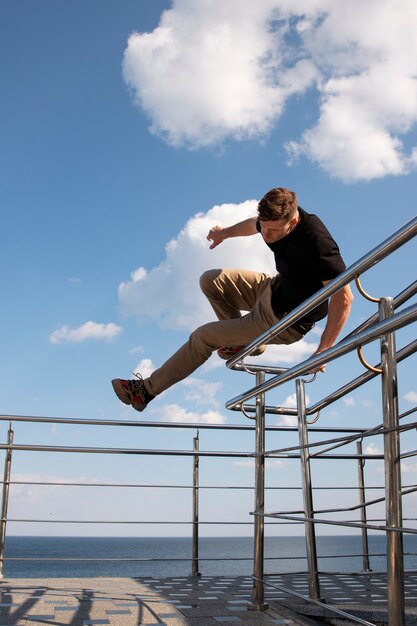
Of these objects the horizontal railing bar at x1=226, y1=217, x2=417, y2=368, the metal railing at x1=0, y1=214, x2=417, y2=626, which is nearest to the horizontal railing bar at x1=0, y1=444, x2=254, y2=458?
the metal railing at x1=0, y1=214, x2=417, y2=626

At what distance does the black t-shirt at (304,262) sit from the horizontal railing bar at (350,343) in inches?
21.2

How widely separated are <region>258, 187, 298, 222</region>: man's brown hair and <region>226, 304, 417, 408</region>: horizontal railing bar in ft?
2.38

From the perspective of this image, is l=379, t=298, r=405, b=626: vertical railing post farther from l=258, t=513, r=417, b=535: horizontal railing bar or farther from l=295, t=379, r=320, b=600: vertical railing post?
l=295, t=379, r=320, b=600: vertical railing post

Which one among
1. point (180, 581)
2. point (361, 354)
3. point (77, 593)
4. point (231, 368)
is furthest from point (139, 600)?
point (361, 354)

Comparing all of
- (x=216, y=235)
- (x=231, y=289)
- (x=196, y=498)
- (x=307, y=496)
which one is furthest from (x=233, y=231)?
(x=196, y=498)

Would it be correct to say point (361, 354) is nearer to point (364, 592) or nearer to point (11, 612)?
point (11, 612)

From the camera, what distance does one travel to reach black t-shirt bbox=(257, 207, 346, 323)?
245cm

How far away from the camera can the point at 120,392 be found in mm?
2965

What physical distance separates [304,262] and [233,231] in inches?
19.8

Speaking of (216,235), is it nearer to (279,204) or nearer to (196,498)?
(279,204)

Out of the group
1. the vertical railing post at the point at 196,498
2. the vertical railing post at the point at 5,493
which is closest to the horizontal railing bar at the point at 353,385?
the vertical railing post at the point at 196,498

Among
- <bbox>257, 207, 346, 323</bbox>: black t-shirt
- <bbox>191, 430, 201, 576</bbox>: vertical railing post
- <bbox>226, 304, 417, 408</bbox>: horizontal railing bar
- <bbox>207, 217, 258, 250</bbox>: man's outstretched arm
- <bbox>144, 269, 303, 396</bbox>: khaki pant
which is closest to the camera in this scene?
<bbox>226, 304, 417, 408</bbox>: horizontal railing bar

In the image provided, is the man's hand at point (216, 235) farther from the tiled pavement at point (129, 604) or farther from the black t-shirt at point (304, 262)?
the tiled pavement at point (129, 604)

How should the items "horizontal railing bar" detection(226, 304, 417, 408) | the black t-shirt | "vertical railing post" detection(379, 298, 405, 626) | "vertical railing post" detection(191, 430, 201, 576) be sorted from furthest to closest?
"vertical railing post" detection(191, 430, 201, 576) → the black t-shirt → "vertical railing post" detection(379, 298, 405, 626) → "horizontal railing bar" detection(226, 304, 417, 408)
